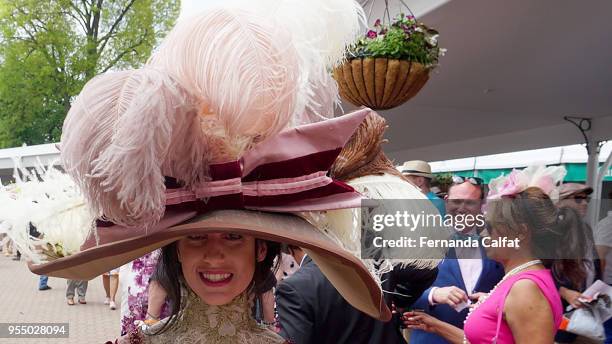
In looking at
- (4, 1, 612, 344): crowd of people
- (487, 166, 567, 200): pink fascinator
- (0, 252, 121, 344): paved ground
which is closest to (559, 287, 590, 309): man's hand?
(487, 166, 567, 200): pink fascinator

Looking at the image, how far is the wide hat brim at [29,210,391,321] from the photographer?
3.70 feet

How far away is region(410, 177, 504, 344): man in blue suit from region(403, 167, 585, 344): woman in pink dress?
5.2 inches

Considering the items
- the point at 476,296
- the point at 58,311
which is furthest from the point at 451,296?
the point at 58,311

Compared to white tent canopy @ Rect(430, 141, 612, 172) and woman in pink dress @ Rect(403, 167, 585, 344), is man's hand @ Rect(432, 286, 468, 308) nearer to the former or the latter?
woman in pink dress @ Rect(403, 167, 585, 344)

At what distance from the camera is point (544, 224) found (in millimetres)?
2498

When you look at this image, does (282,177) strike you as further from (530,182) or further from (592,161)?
(592,161)

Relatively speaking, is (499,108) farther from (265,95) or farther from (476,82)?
(265,95)

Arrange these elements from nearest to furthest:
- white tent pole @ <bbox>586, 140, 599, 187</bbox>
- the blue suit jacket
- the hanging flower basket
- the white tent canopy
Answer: the blue suit jacket → the hanging flower basket → white tent pole @ <bbox>586, 140, 599, 187</bbox> → the white tent canopy

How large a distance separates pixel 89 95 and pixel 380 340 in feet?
4.52

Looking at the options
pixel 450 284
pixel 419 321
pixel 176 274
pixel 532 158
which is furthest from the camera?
pixel 532 158

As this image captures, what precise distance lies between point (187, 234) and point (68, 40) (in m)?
17.5

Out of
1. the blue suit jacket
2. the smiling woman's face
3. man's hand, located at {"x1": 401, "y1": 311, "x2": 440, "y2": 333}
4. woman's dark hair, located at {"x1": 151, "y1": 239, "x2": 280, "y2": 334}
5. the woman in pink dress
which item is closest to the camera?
the smiling woman's face

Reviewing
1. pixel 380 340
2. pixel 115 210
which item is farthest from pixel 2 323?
pixel 115 210

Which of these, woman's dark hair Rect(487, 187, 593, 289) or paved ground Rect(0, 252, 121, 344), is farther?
paved ground Rect(0, 252, 121, 344)
